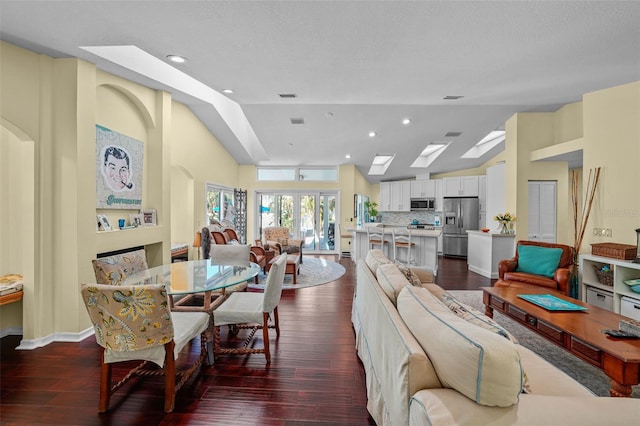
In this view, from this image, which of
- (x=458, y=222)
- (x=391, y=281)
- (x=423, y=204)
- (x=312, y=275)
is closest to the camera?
(x=391, y=281)

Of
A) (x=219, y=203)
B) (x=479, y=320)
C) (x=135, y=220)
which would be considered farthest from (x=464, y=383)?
(x=219, y=203)

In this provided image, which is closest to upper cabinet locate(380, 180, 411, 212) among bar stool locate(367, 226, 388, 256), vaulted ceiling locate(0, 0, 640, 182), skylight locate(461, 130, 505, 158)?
skylight locate(461, 130, 505, 158)

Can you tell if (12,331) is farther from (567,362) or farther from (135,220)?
(567,362)

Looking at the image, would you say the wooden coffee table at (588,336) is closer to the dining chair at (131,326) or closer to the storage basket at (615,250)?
the storage basket at (615,250)

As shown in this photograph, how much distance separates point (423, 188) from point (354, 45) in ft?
22.7

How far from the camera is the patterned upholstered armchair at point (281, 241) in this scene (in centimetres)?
607

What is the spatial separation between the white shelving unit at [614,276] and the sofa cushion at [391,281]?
2.95 m

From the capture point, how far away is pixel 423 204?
340 inches

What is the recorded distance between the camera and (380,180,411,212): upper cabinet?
891 centimetres

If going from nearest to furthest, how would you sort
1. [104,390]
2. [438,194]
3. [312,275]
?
[104,390], [312,275], [438,194]

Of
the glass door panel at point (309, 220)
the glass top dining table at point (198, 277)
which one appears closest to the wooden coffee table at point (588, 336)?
the glass top dining table at point (198, 277)

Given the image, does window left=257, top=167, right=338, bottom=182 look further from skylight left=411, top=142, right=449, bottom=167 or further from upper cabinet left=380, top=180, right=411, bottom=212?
skylight left=411, top=142, right=449, bottom=167

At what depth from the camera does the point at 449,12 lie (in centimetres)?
199

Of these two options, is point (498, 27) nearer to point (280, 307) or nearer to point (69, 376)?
point (280, 307)
